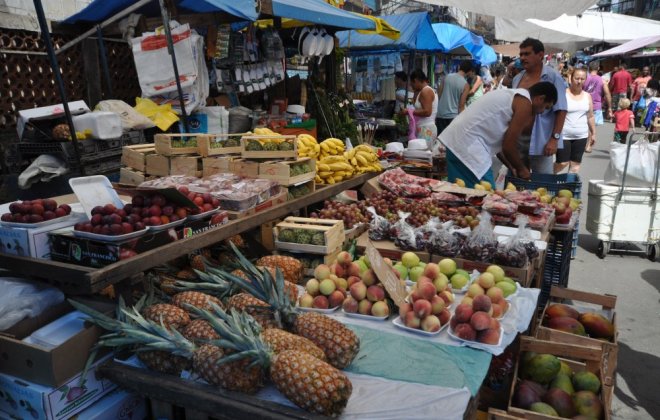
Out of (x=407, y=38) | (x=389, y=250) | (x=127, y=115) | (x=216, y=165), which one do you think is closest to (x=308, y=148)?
(x=216, y=165)

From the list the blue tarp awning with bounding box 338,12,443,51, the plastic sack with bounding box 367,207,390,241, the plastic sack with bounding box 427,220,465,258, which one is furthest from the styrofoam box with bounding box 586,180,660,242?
the blue tarp awning with bounding box 338,12,443,51

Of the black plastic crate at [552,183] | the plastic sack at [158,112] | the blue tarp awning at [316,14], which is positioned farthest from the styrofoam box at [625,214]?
the plastic sack at [158,112]

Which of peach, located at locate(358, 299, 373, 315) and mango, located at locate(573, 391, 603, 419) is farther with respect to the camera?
peach, located at locate(358, 299, 373, 315)

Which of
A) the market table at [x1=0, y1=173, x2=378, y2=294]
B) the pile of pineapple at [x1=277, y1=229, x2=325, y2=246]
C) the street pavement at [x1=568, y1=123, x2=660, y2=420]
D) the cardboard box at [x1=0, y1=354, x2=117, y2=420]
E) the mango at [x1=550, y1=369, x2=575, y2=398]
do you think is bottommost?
the street pavement at [x1=568, y1=123, x2=660, y2=420]

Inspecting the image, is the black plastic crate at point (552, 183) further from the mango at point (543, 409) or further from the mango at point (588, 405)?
the mango at point (543, 409)

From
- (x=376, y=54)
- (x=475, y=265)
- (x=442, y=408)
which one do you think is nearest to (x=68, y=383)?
(x=442, y=408)

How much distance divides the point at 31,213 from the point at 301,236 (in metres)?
1.69

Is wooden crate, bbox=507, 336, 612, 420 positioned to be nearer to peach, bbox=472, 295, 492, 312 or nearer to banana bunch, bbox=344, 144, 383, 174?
peach, bbox=472, 295, 492, 312

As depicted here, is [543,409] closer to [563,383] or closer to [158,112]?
[563,383]

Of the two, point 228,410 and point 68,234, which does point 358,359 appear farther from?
point 68,234

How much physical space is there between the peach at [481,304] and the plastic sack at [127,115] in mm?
4215

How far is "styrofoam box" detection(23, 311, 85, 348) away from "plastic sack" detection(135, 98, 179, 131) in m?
3.42

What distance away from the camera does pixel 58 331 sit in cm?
242

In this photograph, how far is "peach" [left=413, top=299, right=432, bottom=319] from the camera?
2572 millimetres
